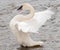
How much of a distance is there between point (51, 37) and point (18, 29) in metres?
1.50

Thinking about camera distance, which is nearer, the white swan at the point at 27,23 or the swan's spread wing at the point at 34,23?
the swan's spread wing at the point at 34,23

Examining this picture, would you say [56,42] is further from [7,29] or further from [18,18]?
[7,29]

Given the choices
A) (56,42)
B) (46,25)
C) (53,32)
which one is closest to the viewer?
(56,42)

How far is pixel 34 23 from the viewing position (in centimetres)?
982

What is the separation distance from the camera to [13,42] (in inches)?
412

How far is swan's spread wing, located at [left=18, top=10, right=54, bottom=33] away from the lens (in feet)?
29.9

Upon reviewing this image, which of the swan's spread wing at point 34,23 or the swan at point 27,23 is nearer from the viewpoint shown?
the swan's spread wing at point 34,23

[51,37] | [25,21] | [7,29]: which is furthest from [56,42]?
[7,29]

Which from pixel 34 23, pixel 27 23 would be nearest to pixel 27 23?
pixel 27 23

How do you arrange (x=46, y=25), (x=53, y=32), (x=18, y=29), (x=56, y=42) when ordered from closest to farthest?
(x=18, y=29) < (x=56, y=42) < (x=53, y=32) < (x=46, y=25)

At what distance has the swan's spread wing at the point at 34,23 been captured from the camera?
912 centimetres

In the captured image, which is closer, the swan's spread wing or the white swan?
the swan's spread wing

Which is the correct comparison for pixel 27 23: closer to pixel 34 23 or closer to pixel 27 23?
pixel 27 23

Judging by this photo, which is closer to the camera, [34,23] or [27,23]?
[27,23]
